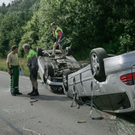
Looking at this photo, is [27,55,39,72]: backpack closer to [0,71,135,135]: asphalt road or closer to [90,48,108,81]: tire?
[0,71,135,135]: asphalt road

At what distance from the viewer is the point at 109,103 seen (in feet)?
14.5

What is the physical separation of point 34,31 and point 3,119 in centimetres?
2413

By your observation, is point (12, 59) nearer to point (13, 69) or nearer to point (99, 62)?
point (13, 69)

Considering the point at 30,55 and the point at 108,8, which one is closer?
the point at 30,55

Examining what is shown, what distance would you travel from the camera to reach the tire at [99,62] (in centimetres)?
421

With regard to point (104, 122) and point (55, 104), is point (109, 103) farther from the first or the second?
point (55, 104)

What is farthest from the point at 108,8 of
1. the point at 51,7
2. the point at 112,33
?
the point at 51,7

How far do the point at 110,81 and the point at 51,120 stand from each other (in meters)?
1.63

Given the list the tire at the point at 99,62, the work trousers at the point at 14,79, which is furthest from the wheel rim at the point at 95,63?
the work trousers at the point at 14,79

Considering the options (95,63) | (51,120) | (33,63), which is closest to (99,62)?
(95,63)

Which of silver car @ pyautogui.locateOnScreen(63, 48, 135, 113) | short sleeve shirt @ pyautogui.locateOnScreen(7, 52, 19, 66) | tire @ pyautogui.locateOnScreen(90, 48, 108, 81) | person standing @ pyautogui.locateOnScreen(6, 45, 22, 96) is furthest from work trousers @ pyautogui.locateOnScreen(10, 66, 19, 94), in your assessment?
tire @ pyautogui.locateOnScreen(90, 48, 108, 81)

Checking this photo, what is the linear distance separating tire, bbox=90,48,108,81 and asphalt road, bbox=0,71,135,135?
3.17ft

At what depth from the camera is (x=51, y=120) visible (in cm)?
470

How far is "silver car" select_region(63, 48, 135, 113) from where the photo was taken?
12.2 feet
